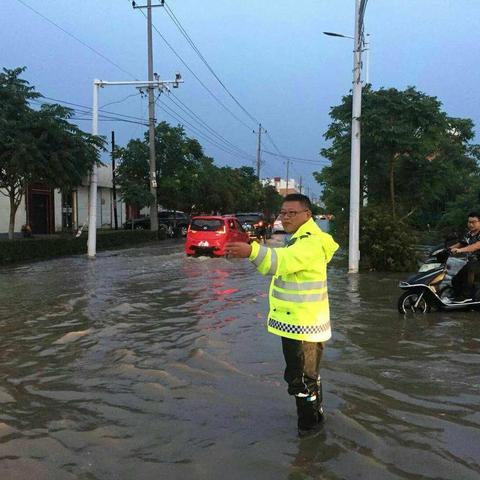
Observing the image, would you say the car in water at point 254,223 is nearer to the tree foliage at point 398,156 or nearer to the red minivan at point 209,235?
the tree foliage at point 398,156

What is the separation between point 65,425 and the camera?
4.61 meters

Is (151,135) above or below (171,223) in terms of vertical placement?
above

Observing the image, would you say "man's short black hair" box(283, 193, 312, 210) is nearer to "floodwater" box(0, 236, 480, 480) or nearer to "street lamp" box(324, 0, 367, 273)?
"floodwater" box(0, 236, 480, 480)

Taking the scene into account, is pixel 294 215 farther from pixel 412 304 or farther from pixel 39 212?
pixel 39 212

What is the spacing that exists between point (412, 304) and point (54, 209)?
32.7m

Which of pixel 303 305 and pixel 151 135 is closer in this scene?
pixel 303 305

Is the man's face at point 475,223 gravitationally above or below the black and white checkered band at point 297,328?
above

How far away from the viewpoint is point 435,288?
888 cm

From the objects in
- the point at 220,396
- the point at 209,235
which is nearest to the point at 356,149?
the point at 209,235

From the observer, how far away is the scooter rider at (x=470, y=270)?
885 centimetres

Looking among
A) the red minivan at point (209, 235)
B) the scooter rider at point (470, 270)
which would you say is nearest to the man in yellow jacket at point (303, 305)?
the scooter rider at point (470, 270)

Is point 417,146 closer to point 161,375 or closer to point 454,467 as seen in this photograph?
point 161,375

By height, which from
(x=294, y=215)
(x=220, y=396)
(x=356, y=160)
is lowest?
(x=220, y=396)

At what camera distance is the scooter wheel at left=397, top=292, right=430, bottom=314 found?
29.7 ft
